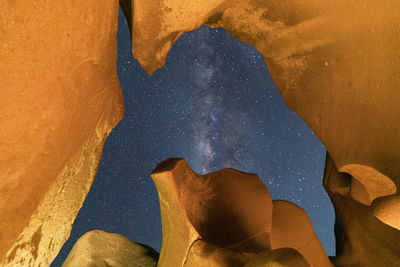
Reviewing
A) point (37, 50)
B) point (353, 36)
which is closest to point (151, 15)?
point (37, 50)

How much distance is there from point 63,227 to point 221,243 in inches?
51.6

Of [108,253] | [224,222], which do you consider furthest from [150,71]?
[108,253]

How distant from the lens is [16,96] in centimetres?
124

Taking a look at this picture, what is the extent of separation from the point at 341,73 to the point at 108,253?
2883 mm

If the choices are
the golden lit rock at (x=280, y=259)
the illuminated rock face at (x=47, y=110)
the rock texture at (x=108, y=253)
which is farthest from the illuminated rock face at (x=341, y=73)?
the rock texture at (x=108, y=253)

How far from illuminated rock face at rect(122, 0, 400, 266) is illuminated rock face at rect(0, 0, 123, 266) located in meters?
0.73

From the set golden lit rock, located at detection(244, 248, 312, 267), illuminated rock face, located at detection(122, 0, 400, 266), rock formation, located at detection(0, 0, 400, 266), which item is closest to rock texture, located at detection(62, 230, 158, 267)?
rock formation, located at detection(0, 0, 400, 266)

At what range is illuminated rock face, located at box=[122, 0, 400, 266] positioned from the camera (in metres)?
1.80

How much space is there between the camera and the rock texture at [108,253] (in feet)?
9.30

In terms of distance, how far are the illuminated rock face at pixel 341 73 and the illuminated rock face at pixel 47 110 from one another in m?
0.73

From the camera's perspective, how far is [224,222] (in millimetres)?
2434

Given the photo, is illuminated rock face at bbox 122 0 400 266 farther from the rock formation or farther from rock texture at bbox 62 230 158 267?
rock texture at bbox 62 230 158 267

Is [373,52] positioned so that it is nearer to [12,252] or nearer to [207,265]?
[207,265]

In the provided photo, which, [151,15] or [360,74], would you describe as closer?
[360,74]
